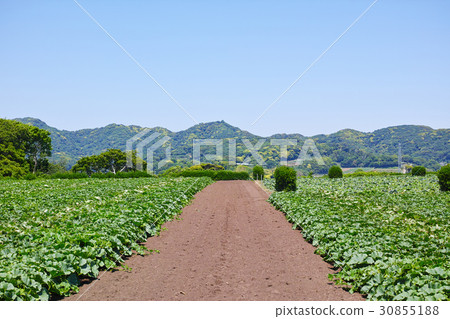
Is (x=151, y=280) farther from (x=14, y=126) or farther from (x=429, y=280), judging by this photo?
(x=14, y=126)

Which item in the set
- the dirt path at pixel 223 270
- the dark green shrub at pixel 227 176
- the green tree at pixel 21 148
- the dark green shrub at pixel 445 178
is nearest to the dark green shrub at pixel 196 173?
the dark green shrub at pixel 227 176

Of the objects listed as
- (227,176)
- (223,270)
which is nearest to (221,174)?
(227,176)

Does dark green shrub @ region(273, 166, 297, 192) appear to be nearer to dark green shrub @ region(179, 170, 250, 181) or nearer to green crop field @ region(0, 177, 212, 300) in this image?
green crop field @ region(0, 177, 212, 300)

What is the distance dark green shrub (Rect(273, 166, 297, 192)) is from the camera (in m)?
23.9

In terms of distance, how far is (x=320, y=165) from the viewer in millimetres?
100125

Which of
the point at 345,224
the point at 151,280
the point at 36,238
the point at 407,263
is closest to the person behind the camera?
the point at 407,263

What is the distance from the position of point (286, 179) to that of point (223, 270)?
1707 cm

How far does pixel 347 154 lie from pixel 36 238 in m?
122

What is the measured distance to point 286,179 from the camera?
78.6ft

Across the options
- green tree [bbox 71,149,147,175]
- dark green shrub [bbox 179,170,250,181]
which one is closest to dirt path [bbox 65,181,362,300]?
dark green shrub [bbox 179,170,250,181]

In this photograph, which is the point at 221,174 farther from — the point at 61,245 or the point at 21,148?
the point at 61,245

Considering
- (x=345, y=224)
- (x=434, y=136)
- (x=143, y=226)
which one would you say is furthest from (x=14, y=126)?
(x=434, y=136)

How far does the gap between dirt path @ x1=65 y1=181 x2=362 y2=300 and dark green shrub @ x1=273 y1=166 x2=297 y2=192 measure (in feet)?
38.6

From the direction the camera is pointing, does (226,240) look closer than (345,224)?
No
